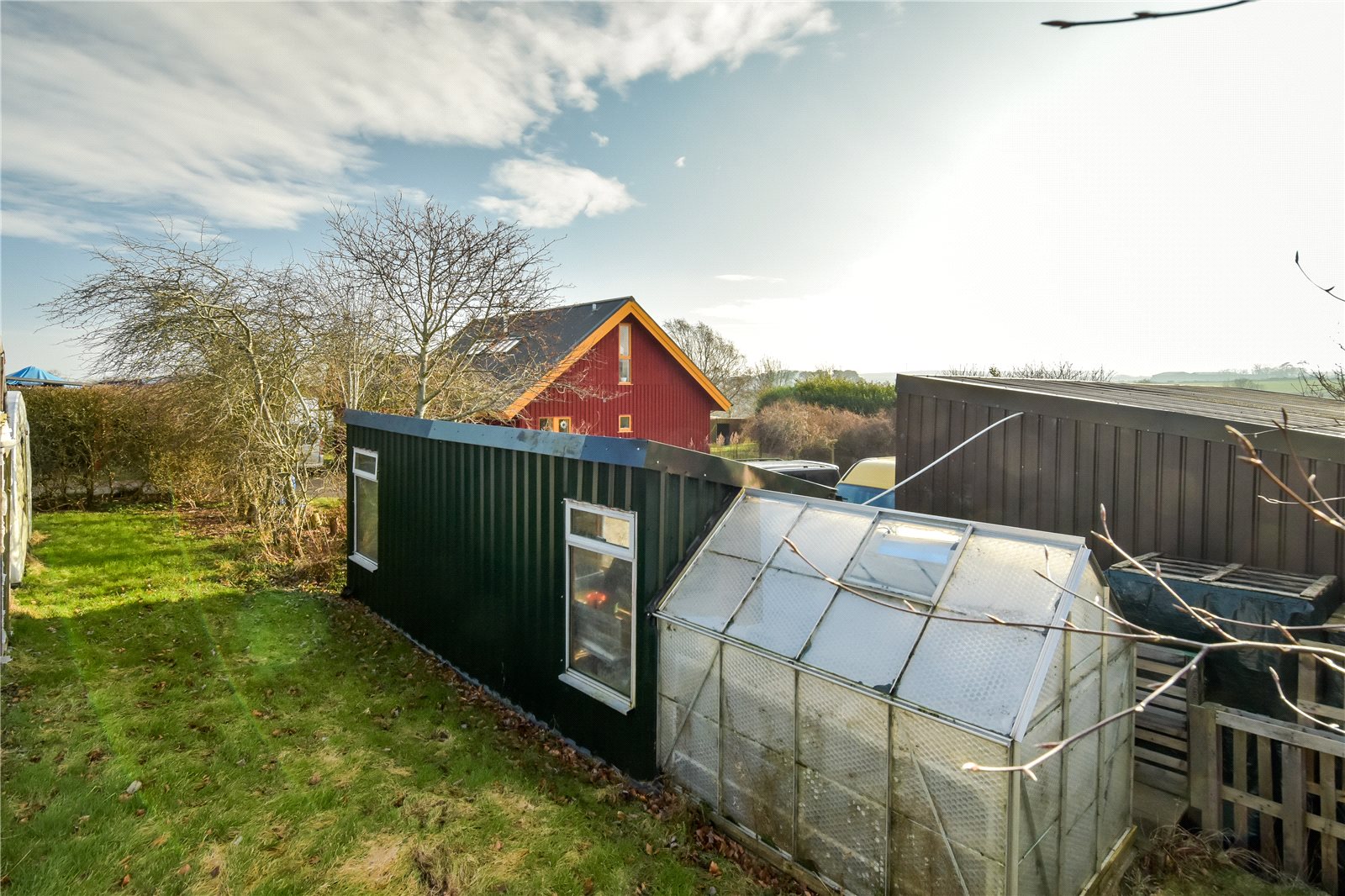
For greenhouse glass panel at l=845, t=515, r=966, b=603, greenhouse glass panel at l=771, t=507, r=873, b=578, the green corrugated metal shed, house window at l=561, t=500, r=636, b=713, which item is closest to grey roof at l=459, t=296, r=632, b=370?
the green corrugated metal shed

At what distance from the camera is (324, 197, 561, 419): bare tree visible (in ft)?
42.0

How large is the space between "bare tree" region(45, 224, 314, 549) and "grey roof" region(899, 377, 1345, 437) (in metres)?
12.0

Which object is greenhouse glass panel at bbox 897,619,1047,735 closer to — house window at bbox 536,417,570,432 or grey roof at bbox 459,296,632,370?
grey roof at bbox 459,296,632,370

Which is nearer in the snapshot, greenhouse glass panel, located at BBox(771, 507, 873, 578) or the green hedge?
greenhouse glass panel, located at BBox(771, 507, 873, 578)

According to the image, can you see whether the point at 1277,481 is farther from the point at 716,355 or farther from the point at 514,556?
the point at 716,355

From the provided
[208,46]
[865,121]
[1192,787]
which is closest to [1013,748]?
[1192,787]

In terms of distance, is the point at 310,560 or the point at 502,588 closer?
the point at 502,588

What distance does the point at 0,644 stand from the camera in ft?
18.7

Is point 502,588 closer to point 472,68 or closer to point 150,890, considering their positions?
point 150,890

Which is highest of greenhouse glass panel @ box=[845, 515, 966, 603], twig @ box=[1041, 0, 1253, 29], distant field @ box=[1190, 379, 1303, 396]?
distant field @ box=[1190, 379, 1303, 396]

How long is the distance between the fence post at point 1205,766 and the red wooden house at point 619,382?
13207 millimetres

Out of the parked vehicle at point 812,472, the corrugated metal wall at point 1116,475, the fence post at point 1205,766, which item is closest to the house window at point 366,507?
the parked vehicle at point 812,472

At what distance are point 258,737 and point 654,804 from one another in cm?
383

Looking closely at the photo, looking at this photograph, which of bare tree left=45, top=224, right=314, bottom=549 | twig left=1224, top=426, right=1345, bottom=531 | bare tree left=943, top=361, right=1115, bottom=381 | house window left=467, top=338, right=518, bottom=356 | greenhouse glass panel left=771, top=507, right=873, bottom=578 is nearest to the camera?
twig left=1224, top=426, right=1345, bottom=531
